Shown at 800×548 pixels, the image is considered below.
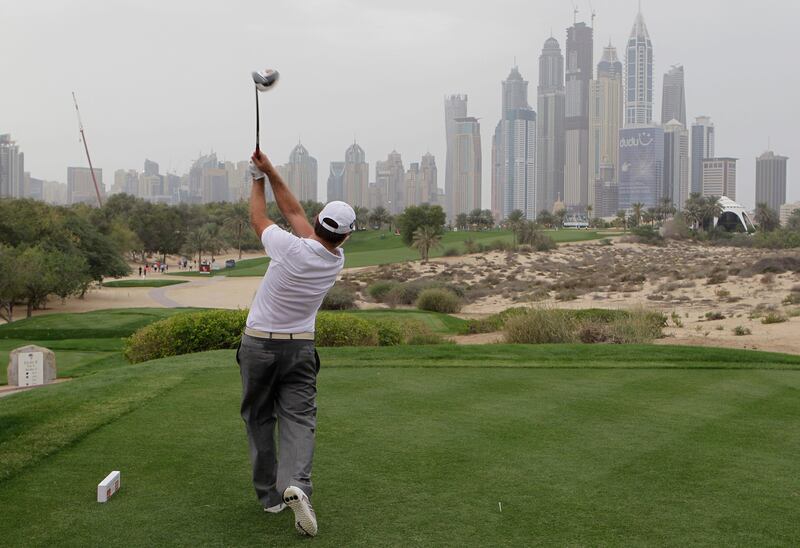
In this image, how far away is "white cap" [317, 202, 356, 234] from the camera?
18.5ft

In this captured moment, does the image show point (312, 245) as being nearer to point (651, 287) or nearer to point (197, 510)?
point (197, 510)

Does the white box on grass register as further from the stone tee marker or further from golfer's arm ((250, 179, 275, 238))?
the stone tee marker

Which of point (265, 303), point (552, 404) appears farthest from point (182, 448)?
point (552, 404)

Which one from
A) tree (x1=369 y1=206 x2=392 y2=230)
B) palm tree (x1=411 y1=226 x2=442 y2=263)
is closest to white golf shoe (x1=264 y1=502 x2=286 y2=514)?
palm tree (x1=411 y1=226 x2=442 y2=263)

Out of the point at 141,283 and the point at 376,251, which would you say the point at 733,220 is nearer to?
the point at 376,251

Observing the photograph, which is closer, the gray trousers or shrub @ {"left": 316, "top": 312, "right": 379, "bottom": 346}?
the gray trousers

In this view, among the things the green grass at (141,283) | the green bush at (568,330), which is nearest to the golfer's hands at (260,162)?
the green bush at (568,330)

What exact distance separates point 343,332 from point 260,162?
1162 cm

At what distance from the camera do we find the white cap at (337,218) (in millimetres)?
5648

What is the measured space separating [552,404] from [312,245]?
475 cm

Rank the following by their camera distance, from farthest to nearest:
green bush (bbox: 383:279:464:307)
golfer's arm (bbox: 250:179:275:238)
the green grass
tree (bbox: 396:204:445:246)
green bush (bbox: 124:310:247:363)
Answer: tree (bbox: 396:204:445:246), the green grass, green bush (bbox: 383:279:464:307), green bush (bbox: 124:310:247:363), golfer's arm (bbox: 250:179:275:238)

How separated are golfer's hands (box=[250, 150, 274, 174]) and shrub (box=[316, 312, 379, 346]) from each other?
444 inches

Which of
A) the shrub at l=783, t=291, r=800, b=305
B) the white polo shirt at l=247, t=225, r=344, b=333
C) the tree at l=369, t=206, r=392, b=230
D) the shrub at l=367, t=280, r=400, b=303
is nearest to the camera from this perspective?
the white polo shirt at l=247, t=225, r=344, b=333

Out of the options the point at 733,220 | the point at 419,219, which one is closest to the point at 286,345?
A: the point at 419,219
